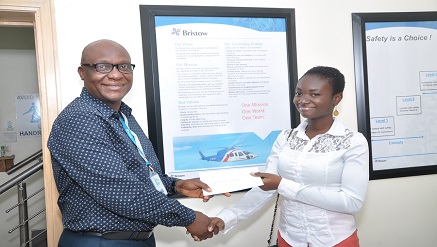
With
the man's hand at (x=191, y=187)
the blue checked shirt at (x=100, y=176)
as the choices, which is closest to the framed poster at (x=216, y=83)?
the man's hand at (x=191, y=187)

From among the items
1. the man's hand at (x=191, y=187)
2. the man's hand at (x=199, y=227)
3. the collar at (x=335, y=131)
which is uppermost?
the collar at (x=335, y=131)

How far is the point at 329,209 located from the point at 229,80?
38.9 inches

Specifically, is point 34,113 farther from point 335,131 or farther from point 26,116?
point 335,131

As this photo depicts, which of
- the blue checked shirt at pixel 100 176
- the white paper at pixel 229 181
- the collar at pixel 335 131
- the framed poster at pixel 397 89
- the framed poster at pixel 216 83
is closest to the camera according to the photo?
the blue checked shirt at pixel 100 176

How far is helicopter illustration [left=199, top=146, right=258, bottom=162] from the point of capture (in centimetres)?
203

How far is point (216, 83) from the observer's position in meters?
2.03

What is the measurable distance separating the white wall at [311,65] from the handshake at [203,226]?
1.55 feet

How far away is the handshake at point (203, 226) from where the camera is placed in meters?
1.41

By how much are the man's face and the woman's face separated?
0.82m

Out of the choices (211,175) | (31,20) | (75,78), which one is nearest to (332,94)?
(211,175)

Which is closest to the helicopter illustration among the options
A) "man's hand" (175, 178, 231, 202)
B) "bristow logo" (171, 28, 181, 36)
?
"man's hand" (175, 178, 231, 202)

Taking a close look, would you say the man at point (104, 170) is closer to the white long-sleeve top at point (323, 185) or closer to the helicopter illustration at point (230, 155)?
the white long-sleeve top at point (323, 185)

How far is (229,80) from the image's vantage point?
2.05m

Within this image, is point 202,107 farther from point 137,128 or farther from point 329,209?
point 329,209
